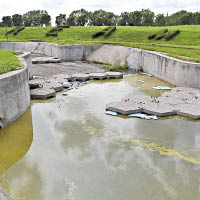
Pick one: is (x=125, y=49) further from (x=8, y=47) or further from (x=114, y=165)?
(x=8, y=47)

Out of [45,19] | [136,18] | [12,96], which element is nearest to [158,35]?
[12,96]

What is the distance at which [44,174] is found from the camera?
5340mm

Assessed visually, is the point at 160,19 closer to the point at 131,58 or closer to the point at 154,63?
the point at 131,58

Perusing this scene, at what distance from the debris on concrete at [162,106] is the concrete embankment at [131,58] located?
1.78 m

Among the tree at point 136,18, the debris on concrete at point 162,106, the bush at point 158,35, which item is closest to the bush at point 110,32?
the bush at point 158,35

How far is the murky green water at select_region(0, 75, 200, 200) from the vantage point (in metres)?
4.82

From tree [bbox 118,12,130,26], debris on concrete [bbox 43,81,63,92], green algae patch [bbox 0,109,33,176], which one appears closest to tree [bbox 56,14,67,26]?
tree [bbox 118,12,130,26]

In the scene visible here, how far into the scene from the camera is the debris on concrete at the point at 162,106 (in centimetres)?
866

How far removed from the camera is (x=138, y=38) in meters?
27.7

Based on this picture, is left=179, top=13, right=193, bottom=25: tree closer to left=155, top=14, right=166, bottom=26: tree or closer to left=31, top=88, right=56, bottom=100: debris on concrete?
left=155, top=14, right=166, bottom=26: tree

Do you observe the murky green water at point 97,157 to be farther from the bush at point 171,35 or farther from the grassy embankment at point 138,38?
the bush at point 171,35

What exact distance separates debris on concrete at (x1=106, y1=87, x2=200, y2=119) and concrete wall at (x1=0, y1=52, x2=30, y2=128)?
322 cm

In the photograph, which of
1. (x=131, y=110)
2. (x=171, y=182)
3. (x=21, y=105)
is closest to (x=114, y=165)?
(x=171, y=182)

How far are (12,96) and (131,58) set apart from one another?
12.7 metres
